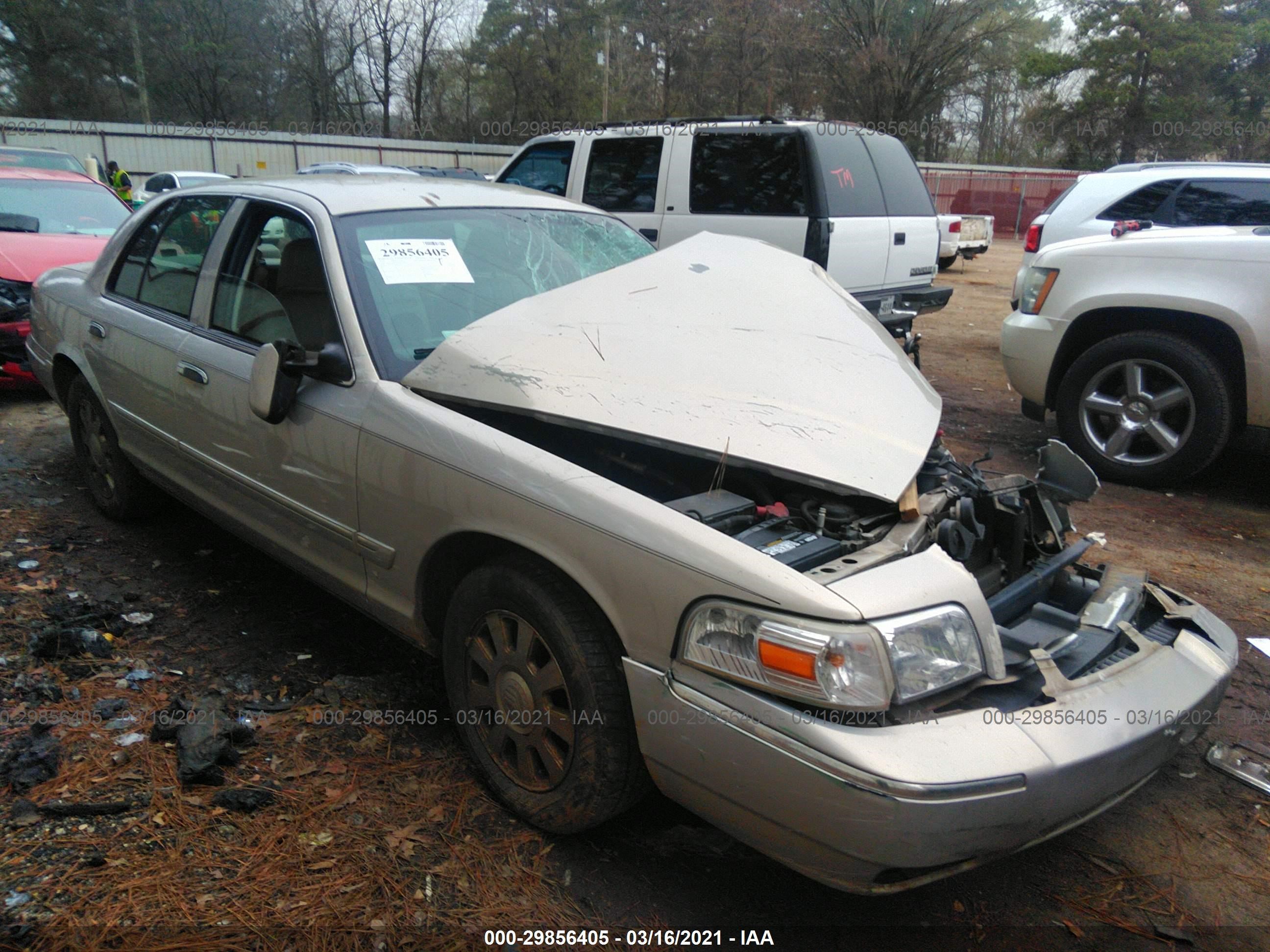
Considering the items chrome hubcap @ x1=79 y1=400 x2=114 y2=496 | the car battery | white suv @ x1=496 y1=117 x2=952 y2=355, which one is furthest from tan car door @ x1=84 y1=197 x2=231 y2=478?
white suv @ x1=496 y1=117 x2=952 y2=355

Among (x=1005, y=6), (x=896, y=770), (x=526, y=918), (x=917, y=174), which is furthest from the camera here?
(x=1005, y=6)

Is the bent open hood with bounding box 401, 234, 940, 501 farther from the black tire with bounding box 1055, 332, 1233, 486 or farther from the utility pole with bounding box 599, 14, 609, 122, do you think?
the utility pole with bounding box 599, 14, 609, 122

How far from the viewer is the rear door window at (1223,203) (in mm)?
7090

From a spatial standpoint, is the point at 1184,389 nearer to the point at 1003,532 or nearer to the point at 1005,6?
the point at 1003,532

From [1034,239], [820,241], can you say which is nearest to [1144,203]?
[1034,239]

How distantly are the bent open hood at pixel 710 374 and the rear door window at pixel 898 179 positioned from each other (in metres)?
5.23

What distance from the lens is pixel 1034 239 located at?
8.95 metres

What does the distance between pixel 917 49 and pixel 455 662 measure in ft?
113

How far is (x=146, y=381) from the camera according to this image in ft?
12.5

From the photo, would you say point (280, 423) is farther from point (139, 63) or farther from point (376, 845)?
point (139, 63)

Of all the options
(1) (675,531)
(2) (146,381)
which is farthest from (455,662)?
(2) (146,381)

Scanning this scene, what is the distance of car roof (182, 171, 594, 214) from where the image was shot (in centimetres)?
331

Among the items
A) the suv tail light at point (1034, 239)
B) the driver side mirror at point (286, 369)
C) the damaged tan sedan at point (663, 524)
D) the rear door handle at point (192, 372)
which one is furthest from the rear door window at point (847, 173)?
the driver side mirror at point (286, 369)

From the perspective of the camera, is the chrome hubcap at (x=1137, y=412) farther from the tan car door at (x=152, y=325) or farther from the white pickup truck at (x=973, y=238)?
the white pickup truck at (x=973, y=238)
